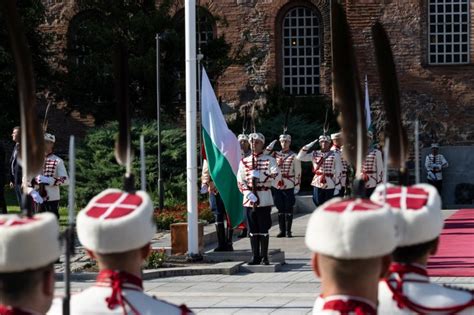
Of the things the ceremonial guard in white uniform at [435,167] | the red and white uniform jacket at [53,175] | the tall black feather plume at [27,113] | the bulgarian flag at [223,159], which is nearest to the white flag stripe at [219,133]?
the bulgarian flag at [223,159]

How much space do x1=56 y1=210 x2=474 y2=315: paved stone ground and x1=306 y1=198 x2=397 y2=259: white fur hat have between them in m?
7.43

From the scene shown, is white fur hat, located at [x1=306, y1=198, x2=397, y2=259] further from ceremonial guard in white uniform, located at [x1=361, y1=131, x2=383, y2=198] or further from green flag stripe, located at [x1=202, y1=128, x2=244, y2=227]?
ceremonial guard in white uniform, located at [x1=361, y1=131, x2=383, y2=198]

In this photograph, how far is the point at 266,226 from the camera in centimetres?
1717

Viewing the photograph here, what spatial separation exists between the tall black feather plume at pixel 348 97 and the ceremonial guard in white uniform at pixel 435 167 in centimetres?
2527

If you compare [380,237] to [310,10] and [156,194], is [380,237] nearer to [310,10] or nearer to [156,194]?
[156,194]

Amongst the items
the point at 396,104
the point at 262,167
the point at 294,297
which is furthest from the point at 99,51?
the point at 396,104

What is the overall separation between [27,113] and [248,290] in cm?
914

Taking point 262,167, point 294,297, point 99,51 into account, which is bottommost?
point 294,297

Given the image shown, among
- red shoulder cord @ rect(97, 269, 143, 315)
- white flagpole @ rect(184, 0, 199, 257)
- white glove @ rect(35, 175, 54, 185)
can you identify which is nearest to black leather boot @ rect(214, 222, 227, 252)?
white flagpole @ rect(184, 0, 199, 257)

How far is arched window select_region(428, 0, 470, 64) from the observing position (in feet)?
125

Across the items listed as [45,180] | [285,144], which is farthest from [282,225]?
[45,180]

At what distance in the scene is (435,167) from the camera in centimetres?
3139

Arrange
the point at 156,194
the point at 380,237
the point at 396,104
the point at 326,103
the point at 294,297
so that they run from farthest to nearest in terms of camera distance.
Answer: the point at 326,103
the point at 156,194
the point at 294,297
the point at 396,104
the point at 380,237

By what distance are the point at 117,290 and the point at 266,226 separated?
11671 mm
